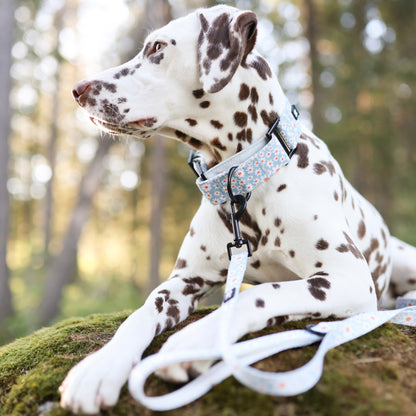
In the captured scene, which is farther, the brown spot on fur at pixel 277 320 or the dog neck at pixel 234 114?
the dog neck at pixel 234 114

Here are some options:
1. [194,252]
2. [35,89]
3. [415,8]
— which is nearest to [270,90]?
[194,252]

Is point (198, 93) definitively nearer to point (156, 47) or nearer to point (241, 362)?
point (156, 47)

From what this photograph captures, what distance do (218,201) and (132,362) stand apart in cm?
102

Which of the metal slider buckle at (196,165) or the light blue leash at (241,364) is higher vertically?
the metal slider buckle at (196,165)

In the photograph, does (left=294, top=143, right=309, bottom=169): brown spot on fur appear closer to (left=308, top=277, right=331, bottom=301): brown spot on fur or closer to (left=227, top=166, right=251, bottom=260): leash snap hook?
(left=227, top=166, right=251, bottom=260): leash snap hook

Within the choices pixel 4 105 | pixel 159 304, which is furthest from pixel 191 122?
pixel 4 105

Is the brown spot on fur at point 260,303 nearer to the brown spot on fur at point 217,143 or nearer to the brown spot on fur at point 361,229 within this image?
the brown spot on fur at point 217,143

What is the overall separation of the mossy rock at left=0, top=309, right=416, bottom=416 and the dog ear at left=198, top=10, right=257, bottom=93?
4.42ft

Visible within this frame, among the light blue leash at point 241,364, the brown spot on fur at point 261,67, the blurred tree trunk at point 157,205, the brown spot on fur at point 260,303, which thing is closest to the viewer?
the light blue leash at point 241,364

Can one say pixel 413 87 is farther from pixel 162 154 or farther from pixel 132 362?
pixel 132 362

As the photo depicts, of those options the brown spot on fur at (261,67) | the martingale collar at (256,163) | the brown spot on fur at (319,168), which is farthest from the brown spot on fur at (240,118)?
the brown spot on fur at (319,168)

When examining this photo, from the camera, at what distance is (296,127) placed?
2.52m

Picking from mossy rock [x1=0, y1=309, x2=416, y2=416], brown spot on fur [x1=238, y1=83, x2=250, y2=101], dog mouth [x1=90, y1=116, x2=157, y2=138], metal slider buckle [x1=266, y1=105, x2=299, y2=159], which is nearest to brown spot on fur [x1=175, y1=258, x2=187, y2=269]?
mossy rock [x1=0, y1=309, x2=416, y2=416]

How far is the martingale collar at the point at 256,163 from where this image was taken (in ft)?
7.61
